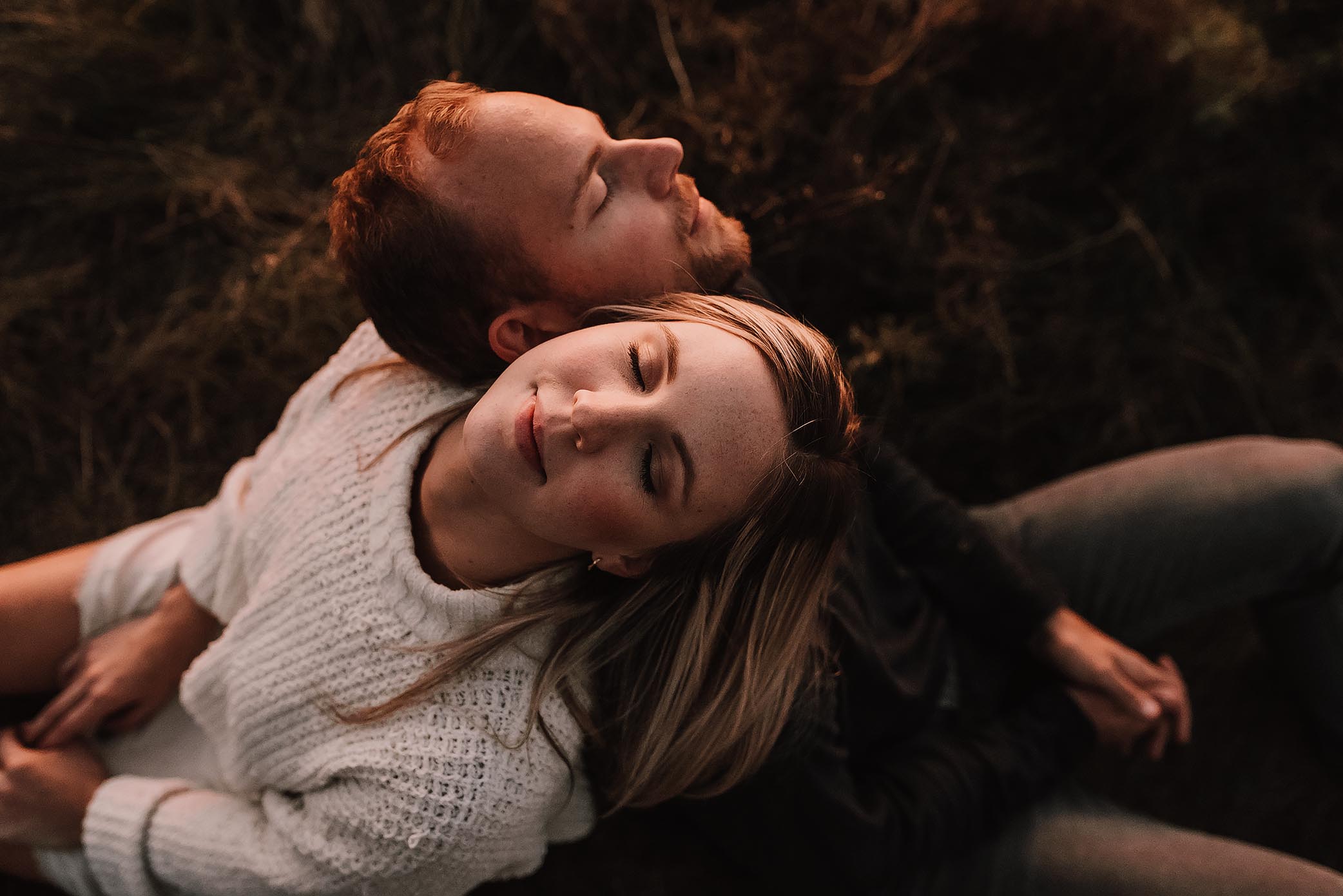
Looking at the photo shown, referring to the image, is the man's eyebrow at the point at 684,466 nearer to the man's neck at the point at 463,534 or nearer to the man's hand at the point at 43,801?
the man's neck at the point at 463,534

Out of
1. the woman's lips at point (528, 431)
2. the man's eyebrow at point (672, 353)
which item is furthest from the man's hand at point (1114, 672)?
the woman's lips at point (528, 431)

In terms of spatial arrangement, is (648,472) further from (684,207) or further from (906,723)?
(906,723)

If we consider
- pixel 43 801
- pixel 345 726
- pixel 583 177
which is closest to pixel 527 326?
pixel 583 177

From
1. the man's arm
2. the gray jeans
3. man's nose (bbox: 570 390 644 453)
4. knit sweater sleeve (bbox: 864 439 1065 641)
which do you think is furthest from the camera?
knit sweater sleeve (bbox: 864 439 1065 641)

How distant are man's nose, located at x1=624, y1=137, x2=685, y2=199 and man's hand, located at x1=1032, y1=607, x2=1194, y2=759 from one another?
1.18 m

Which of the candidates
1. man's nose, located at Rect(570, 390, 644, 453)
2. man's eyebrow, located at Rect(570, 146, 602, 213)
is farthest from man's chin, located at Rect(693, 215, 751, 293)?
man's nose, located at Rect(570, 390, 644, 453)

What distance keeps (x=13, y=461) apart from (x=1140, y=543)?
2674 millimetres

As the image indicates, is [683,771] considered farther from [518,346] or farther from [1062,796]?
[1062,796]

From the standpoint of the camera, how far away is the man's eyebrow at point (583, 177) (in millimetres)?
1325

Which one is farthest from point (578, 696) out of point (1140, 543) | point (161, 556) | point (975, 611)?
point (1140, 543)

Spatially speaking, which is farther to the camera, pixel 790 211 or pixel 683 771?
pixel 790 211

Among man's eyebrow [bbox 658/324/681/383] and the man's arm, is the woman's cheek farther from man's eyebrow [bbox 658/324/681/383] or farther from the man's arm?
the man's arm

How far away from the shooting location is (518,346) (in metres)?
1.41

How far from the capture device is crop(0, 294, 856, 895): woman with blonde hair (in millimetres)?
1242
